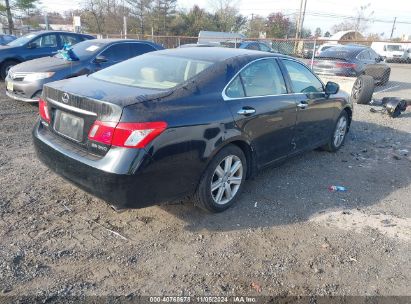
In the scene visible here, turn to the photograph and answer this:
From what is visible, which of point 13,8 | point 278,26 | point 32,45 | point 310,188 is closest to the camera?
point 310,188

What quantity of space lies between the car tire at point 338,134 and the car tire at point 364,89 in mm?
4207

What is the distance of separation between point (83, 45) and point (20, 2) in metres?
30.8

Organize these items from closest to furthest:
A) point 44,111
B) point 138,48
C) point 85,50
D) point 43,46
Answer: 1. point 44,111
2. point 85,50
3. point 138,48
4. point 43,46

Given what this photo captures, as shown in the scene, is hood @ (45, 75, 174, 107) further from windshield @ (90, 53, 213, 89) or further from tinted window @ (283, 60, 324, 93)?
tinted window @ (283, 60, 324, 93)

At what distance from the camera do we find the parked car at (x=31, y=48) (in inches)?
408

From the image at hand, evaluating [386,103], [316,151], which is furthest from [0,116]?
[386,103]

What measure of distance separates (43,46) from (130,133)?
9.64m

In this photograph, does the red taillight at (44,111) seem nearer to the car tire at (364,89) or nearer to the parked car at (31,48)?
the parked car at (31,48)

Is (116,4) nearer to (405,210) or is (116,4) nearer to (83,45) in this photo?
(83,45)

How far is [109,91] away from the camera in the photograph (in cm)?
314

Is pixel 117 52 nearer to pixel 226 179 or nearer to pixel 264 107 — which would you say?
pixel 264 107

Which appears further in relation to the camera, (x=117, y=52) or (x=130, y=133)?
(x=117, y=52)

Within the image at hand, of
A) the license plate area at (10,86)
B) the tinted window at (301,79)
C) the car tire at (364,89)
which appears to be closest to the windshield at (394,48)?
the car tire at (364,89)

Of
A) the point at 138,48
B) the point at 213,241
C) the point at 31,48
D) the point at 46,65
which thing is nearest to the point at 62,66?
the point at 46,65
